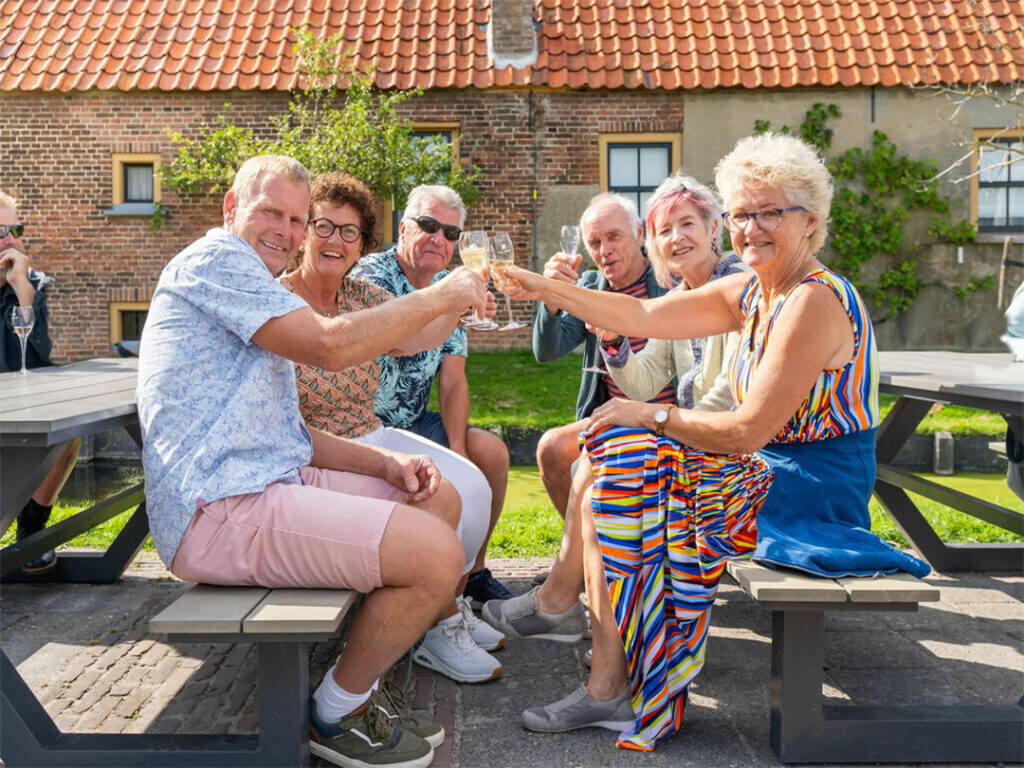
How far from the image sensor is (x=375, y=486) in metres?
2.89

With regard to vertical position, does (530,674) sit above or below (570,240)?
below

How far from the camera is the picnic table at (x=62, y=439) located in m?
2.47

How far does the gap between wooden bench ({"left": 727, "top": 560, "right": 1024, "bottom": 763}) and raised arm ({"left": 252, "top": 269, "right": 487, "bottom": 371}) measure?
115cm

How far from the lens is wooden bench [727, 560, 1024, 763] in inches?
93.8

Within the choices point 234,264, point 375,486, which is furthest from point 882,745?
point 234,264

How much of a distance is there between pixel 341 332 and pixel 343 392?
0.92 metres

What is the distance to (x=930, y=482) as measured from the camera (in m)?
4.16

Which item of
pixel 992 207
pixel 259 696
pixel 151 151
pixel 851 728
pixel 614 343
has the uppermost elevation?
pixel 151 151

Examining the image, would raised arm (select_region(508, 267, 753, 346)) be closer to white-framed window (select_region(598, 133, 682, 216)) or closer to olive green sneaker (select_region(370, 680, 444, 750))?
olive green sneaker (select_region(370, 680, 444, 750))

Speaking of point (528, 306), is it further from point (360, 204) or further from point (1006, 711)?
point (1006, 711)

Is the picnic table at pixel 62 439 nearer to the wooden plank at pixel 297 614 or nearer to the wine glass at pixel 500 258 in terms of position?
the wooden plank at pixel 297 614

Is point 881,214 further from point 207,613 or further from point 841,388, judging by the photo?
point 207,613

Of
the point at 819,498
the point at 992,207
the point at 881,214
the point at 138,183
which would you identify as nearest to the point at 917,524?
the point at 819,498

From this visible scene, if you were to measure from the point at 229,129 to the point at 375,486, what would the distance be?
10203mm
